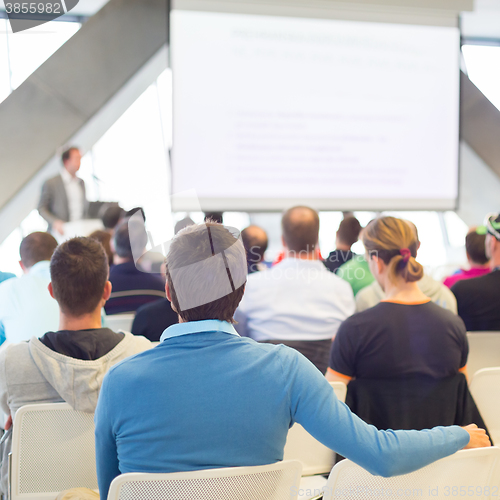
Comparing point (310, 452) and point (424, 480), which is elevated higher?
point (424, 480)

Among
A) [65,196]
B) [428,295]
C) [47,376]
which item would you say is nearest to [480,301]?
[428,295]

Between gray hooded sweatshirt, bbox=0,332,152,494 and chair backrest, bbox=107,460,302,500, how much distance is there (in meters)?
0.51

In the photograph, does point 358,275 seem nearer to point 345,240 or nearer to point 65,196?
point 345,240

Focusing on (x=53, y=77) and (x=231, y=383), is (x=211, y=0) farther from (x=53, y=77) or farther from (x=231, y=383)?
(x=231, y=383)

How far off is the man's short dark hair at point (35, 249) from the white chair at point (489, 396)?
202 cm

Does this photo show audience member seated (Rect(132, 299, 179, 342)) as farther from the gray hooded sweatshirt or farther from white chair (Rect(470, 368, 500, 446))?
white chair (Rect(470, 368, 500, 446))

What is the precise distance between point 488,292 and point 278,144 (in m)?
2.34

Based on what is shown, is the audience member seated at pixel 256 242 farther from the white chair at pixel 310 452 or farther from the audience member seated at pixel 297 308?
the white chair at pixel 310 452

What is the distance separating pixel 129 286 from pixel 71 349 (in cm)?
113

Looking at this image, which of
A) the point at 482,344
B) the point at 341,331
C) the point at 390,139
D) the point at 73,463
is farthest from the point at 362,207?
the point at 73,463

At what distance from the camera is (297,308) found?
216cm

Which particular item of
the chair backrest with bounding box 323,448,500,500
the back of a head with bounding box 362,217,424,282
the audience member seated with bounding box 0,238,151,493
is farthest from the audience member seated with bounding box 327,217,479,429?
the audience member seated with bounding box 0,238,151,493

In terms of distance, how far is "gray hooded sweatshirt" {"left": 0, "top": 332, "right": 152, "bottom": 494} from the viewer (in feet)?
4.37

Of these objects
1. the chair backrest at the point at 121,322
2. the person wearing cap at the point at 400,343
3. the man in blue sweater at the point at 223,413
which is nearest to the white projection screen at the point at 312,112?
the chair backrest at the point at 121,322
